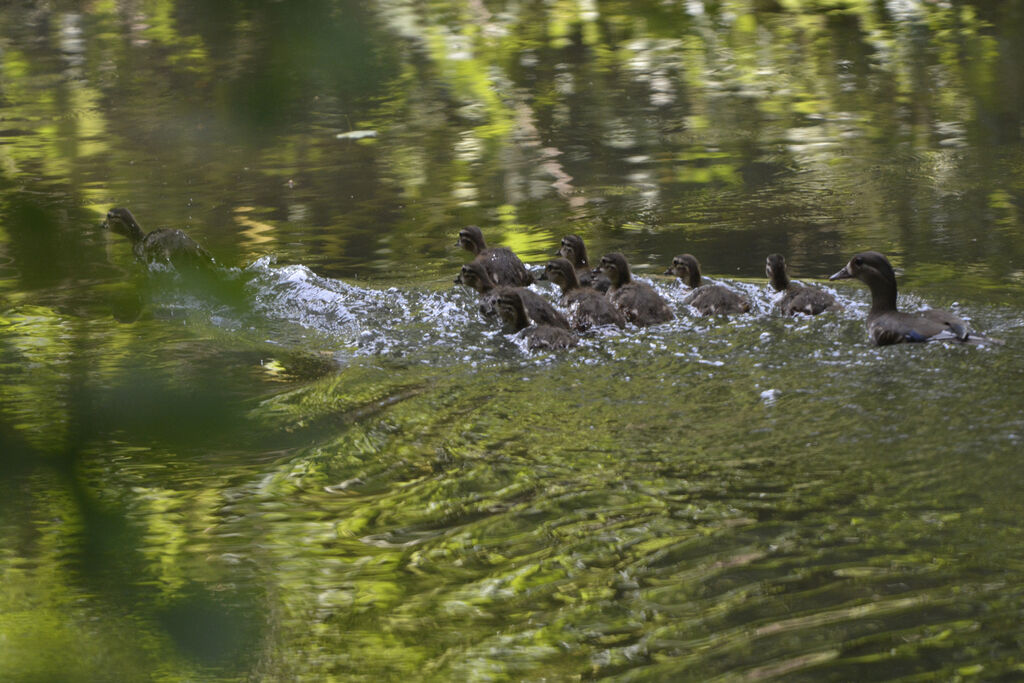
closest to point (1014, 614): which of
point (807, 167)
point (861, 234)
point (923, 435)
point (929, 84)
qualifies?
point (923, 435)

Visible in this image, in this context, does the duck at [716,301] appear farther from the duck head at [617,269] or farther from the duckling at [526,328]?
the duckling at [526,328]

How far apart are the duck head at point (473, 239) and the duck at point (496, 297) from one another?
68 cm

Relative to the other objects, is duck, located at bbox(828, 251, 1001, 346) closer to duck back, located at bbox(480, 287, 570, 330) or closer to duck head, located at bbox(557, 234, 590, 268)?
duck back, located at bbox(480, 287, 570, 330)

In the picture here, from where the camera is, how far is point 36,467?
940 mm

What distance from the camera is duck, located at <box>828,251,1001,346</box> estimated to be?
211 inches

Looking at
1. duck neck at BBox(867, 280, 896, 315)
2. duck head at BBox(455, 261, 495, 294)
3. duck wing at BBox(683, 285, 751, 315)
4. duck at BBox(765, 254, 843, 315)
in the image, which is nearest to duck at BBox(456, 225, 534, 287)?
duck head at BBox(455, 261, 495, 294)

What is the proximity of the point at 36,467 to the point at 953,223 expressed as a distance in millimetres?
7833

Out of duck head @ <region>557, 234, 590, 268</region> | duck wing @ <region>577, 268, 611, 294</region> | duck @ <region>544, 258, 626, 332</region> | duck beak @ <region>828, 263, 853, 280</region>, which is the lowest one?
duck wing @ <region>577, 268, 611, 294</region>

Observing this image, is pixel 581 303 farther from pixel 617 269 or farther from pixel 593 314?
pixel 617 269

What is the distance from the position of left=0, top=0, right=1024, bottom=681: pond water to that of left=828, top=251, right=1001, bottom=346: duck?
0.09 meters

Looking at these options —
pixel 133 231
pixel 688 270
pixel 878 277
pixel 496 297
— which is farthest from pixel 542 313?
pixel 133 231

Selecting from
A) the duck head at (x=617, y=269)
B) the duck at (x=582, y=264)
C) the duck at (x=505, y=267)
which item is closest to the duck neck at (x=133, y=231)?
the duck at (x=505, y=267)

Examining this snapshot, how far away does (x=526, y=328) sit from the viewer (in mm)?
6375

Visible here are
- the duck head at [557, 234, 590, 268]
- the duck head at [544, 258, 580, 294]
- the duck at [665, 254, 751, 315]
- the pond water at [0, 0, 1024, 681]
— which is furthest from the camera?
the duck head at [557, 234, 590, 268]
